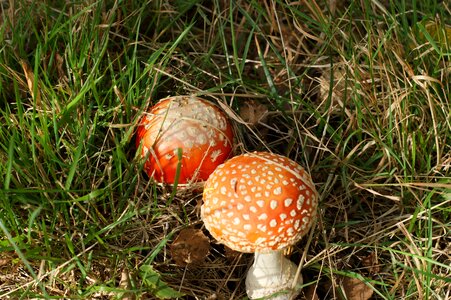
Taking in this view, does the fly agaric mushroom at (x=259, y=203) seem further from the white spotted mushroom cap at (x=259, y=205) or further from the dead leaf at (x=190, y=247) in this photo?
the dead leaf at (x=190, y=247)

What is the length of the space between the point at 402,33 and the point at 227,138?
103 centimetres

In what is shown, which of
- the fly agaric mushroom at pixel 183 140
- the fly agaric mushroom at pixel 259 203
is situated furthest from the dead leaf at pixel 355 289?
the fly agaric mushroom at pixel 183 140

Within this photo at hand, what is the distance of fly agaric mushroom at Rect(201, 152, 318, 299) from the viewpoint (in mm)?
2154

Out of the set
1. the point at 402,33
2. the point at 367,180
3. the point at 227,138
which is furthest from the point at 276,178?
the point at 402,33

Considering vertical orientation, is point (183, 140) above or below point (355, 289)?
above

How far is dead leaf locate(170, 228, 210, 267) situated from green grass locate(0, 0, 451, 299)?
2.2 inches

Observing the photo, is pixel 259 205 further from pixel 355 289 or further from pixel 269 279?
pixel 355 289

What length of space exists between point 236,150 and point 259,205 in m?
0.66

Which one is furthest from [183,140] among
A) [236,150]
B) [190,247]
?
[190,247]

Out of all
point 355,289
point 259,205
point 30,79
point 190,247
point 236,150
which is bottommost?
point 355,289

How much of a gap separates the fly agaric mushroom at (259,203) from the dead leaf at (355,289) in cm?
43

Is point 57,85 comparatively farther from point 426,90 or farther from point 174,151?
point 426,90

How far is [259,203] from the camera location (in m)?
2.15

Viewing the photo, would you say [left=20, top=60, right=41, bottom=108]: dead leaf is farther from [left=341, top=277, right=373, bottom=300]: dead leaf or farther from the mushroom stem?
[left=341, top=277, right=373, bottom=300]: dead leaf
